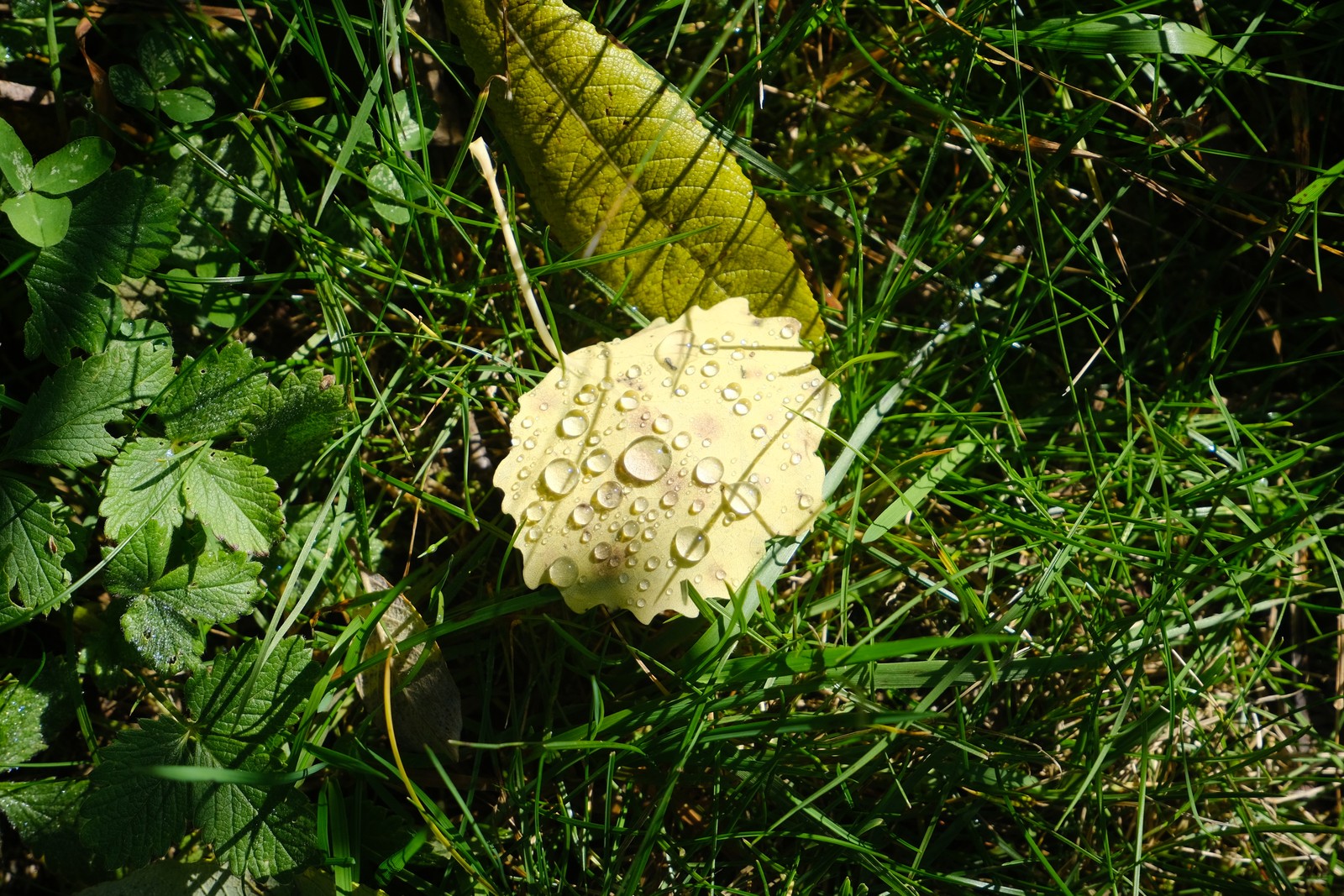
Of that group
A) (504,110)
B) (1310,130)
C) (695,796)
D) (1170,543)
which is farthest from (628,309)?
(1310,130)

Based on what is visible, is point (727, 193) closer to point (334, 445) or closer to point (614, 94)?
point (614, 94)

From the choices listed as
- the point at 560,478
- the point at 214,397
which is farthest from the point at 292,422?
the point at 560,478

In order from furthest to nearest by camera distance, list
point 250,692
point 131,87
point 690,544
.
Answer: point 131,87
point 250,692
point 690,544

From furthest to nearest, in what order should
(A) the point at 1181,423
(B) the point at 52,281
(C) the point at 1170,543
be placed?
(A) the point at 1181,423 < (C) the point at 1170,543 < (B) the point at 52,281

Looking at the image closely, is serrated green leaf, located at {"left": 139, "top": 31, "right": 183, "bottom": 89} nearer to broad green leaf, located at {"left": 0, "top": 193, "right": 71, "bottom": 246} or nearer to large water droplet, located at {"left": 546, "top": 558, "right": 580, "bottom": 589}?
broad green leaf, located at {"left": 0, "top": 193, "right": 71, "bottom": 246}

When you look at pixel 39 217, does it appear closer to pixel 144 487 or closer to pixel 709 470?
pixel 144 487

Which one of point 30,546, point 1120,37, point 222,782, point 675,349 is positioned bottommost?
point 222,782

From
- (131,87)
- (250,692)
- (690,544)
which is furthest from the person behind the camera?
(131,87)
